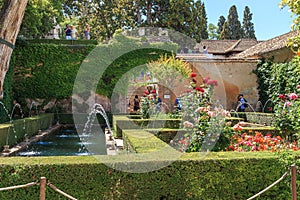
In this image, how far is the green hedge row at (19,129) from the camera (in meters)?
8.55

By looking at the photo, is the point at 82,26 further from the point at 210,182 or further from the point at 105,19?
the point at 210,182

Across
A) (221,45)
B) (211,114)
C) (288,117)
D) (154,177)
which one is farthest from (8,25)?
(221,45)

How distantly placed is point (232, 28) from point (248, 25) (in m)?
2.11

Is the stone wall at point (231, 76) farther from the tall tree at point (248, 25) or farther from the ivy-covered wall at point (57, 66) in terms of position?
the tall tree at point (248, 25)

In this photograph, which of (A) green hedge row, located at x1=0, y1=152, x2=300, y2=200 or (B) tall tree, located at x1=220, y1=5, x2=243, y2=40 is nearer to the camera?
(A) green hedge row, located at x1=0, y1=152, x2=300, y2=200

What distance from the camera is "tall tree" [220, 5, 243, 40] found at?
4125cm

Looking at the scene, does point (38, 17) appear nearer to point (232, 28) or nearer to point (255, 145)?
point (255, 145)

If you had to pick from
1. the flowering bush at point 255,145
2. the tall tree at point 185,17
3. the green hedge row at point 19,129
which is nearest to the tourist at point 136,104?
the green hedge row at point 19,129

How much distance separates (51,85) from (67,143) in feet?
25.0

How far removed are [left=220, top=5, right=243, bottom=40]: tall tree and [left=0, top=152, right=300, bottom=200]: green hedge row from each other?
127ft

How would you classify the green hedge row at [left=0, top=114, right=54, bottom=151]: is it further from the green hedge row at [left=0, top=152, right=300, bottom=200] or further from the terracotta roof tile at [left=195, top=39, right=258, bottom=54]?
the terracotta roof tile at [left=195, top=39, right=258, bottom=54]

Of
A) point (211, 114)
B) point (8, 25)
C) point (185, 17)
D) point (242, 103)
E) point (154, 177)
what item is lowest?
point (154, 177)

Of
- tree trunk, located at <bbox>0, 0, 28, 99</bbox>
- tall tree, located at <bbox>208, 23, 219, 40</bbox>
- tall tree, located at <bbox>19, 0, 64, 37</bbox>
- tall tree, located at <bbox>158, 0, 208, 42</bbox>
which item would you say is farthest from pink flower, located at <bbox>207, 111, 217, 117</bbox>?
tall tree, located at <bbox>208, 23, 219, 40</bbox>

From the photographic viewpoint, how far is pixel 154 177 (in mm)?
3875
